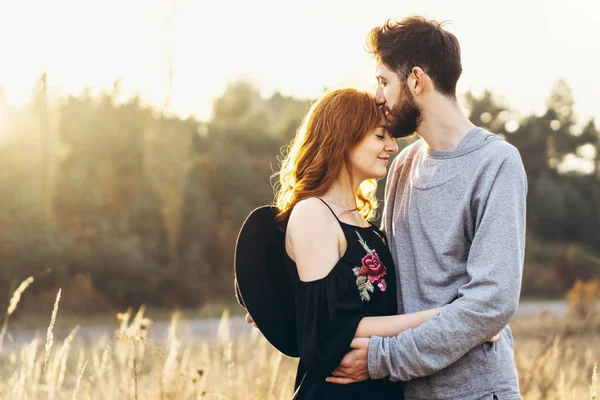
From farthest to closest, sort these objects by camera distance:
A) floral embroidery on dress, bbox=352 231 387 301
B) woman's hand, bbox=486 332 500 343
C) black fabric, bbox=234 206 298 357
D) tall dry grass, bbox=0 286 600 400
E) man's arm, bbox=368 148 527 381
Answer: tall dry grass, bbox=0 286 600 400 → black fabric, bbox=234 206 298 357 → floral embroidery on dress, bbox=352 231 387 301 → woman's hand, bbox=486 332 500 343 → man's arm, bbox=368 148 527 381

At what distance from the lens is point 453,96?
2.78m

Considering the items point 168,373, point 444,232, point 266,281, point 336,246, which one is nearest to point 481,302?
point 444,232

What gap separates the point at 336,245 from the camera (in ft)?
8.34

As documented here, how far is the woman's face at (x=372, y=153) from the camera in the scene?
2727 mm

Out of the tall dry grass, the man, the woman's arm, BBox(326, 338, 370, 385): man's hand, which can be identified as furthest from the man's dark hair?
the tall dry grass

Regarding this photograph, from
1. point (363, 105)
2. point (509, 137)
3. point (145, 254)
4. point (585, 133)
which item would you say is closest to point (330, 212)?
point (363, 105)

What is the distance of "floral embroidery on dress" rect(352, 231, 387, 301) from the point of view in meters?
2.53

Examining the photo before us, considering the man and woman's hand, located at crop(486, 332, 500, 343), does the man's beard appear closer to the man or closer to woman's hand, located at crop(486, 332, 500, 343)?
the man

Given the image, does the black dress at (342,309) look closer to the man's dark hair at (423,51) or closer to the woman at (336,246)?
the woman at (336,246)

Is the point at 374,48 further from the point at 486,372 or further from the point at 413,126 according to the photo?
the point at 486,372

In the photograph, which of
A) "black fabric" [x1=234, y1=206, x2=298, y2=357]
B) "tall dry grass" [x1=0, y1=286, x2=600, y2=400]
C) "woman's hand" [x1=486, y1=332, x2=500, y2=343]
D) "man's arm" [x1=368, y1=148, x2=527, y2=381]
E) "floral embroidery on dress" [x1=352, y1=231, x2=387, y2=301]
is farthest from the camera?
"tall dry grass" [x1=0, y1=286, x2=600, y2=400]

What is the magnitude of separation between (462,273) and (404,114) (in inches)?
26.2

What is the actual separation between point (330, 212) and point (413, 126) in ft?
1.64

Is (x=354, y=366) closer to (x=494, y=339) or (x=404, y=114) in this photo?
(x=494, y=339)
